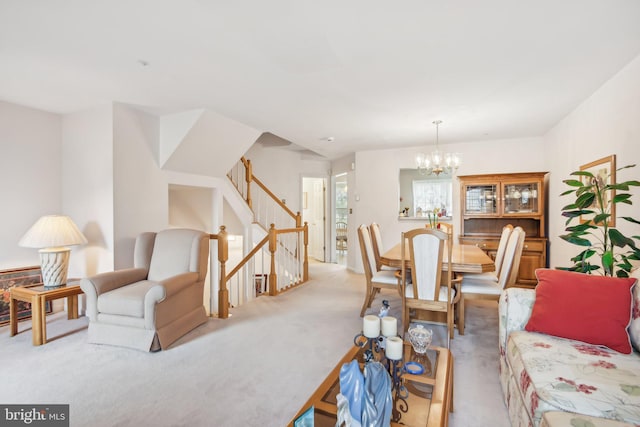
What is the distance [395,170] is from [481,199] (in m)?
A: 1.49

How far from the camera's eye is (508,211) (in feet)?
15.6

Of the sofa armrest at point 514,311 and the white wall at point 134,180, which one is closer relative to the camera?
the sofa armrest at point 514,311

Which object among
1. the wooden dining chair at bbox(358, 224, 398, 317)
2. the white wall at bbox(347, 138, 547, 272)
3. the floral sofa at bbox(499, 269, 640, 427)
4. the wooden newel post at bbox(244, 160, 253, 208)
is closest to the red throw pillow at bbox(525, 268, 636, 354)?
the floral sofa at bbox(499, 269, 640, 427)

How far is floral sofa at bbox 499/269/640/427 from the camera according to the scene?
48.8 inches

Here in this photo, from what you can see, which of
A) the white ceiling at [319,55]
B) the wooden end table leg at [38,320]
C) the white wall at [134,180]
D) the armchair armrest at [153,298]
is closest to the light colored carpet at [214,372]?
the wooden end table leg at [38,320]

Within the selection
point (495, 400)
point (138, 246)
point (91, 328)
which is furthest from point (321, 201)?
point (495, 400)

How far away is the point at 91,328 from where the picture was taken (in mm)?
2744

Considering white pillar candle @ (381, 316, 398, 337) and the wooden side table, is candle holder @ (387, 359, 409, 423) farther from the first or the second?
the wooden side table

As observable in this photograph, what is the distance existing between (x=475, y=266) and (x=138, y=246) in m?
3.30

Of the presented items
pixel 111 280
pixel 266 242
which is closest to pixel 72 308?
pixel 111 280

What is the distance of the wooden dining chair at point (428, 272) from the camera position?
263cm

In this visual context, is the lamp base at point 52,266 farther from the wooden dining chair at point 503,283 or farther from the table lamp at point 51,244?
the wooden dining chair at point 503,283

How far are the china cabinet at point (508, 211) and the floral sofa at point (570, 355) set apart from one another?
3.01m

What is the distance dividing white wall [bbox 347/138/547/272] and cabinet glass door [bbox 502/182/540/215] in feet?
1.19
